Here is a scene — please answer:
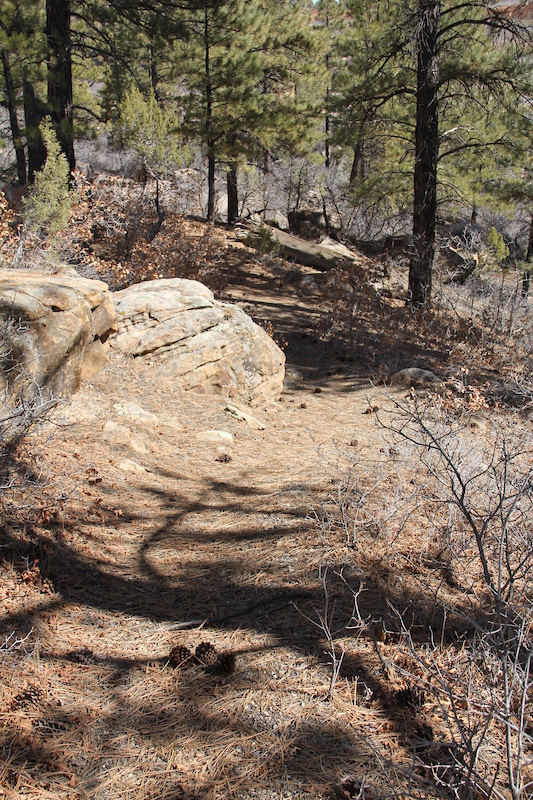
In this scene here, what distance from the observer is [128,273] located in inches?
327

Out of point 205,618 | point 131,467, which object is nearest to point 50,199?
point 131,467

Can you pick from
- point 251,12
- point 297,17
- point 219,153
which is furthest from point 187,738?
point 297,17

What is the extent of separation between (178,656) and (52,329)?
133 inches

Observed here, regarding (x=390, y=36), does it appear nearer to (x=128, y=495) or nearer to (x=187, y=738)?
(x=128, y=495)

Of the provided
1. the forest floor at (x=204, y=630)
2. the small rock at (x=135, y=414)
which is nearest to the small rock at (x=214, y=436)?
the forest floor at (x=204, y=630)

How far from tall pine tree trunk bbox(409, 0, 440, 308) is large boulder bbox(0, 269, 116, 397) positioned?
656 cm

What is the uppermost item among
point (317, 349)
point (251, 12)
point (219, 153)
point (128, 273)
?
point (251, 12)

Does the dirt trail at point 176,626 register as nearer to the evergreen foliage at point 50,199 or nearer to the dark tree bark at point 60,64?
the evergreen foliage at point 50,199

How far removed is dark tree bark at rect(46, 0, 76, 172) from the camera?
942 cm

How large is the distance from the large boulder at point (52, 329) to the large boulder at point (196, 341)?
0.53 m

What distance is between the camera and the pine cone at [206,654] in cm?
246

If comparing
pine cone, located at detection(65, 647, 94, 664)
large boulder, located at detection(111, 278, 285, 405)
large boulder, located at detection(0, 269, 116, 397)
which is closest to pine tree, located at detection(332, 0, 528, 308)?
large boulder, located at detection(111, 278, 285, 405)

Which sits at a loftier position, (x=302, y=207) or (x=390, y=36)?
(x=390, y=36)

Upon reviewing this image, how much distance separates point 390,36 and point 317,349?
218 inches
